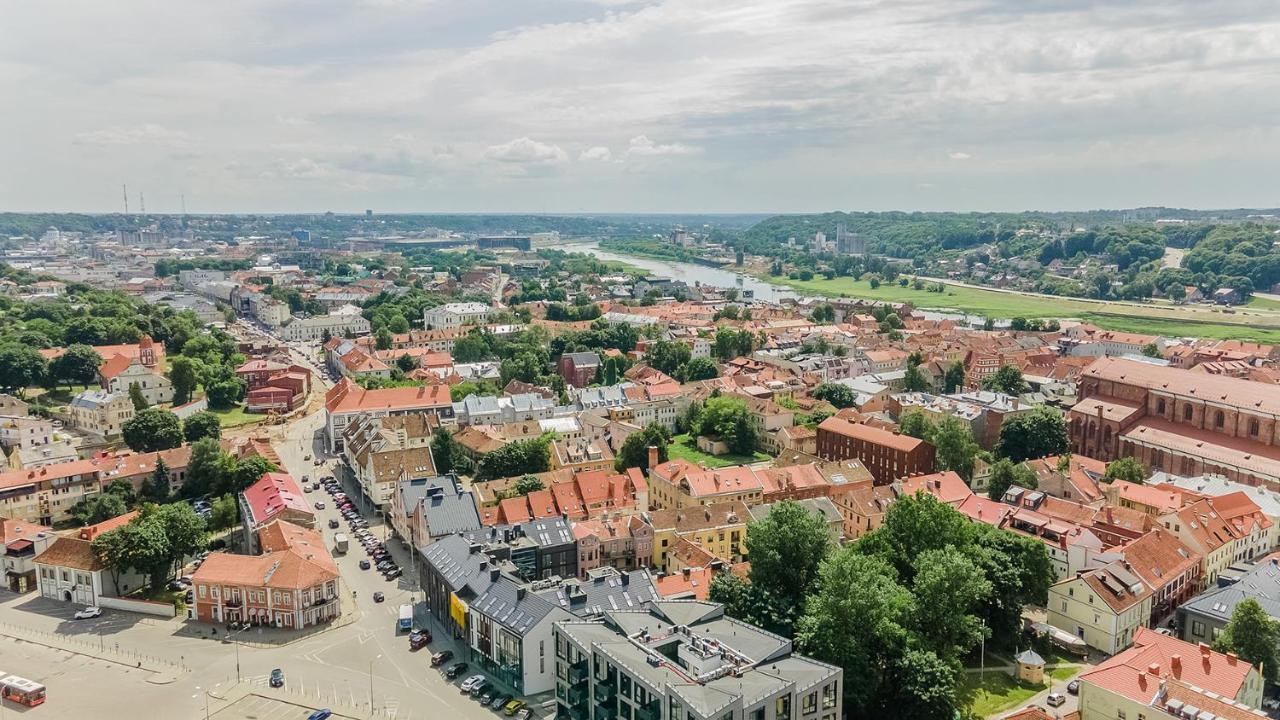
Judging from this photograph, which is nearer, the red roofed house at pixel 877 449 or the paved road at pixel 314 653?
the paved road at pixel 314 653

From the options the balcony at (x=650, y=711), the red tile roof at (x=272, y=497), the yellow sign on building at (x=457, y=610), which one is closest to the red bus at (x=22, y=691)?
the red tile roof at (x=272, y=497)

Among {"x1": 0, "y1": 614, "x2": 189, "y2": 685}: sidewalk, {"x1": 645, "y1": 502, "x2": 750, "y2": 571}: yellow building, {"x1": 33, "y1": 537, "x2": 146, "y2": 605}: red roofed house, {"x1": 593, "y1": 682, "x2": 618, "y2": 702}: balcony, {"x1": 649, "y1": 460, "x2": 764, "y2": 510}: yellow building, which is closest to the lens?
{"x1": 593, "y1": 682, "x2": 618, "y2": 702}: balcony

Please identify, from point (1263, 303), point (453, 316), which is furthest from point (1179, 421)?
point (1263, 303)

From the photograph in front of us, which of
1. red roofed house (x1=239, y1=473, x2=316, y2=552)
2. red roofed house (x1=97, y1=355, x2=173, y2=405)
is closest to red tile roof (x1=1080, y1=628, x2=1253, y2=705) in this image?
red roofed house (x1=239, y1=473, x2=316, y2=552)

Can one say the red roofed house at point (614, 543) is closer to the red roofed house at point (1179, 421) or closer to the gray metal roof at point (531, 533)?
the gray metal roof at point (531, 533)

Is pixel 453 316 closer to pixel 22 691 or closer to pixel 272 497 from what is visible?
pixel 272 497

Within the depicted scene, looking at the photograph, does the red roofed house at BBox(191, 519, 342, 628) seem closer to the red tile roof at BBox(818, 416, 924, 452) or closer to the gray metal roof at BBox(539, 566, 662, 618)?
the gray metal roof at BBox(539, 566, 662, 618)
